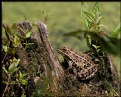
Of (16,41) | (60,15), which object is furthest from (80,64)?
(60,15)

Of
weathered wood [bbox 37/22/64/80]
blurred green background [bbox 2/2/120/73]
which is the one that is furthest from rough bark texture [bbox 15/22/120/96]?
blurred green background [bbox 2/2/120/73]

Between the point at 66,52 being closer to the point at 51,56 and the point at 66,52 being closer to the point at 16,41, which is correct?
the point at 51,56

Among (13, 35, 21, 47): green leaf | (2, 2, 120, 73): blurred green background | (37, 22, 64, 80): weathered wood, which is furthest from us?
(2, 2, 120, 73): blurred green background

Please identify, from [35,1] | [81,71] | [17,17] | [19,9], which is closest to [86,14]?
[81,71]

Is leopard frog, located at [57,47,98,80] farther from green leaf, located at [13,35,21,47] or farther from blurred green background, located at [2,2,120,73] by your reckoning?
blurred green background, located at [2,2,120,73]

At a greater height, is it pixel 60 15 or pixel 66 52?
pixel 60 15

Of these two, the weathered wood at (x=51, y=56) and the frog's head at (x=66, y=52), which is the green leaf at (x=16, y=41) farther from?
the frog's head at (x=66, y=52)
